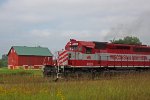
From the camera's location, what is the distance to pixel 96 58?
30156 mm

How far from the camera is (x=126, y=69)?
107 ft

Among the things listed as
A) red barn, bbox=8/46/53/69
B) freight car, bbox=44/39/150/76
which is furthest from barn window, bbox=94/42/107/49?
red barn, bbox=8/46/53/69

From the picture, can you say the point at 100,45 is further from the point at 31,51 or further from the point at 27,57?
the point at 31,51

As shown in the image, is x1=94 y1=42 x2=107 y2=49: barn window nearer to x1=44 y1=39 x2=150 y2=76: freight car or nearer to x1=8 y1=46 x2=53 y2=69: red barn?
x1=44 y1=39 x2=150 y2=76: freight car

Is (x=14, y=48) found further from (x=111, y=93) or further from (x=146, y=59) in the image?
(x=111, y=93)

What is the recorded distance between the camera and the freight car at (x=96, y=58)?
28516mm

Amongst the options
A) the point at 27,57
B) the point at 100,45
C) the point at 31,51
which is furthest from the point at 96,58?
the point at 31,51

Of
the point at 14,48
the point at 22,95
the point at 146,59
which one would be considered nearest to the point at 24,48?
the point at 14,48

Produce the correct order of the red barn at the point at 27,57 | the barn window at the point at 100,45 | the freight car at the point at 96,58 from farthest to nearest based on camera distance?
the red barn at the point at 27,57, the barn window at the point at 100,45, the freight car at the point at 96,58

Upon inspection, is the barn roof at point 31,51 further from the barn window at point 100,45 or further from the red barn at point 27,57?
the barn window at point 100,45

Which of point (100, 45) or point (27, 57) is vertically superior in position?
point (27, 57)

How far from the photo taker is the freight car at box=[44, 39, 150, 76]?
2852cm

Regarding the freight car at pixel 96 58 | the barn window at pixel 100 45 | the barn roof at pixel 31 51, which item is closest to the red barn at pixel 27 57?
the barn roof at pixel 31 51

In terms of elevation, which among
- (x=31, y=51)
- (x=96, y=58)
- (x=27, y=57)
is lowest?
(x=96, y=58)
